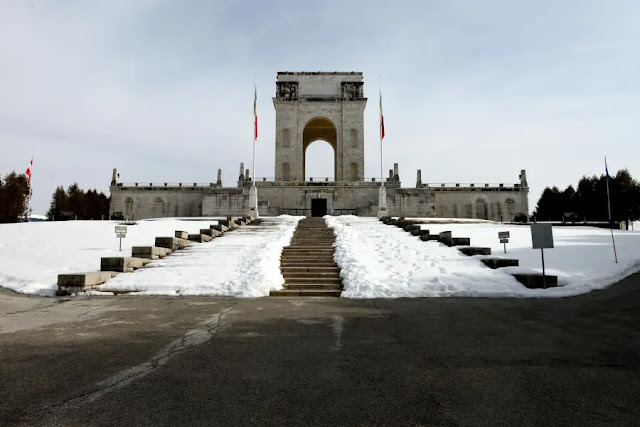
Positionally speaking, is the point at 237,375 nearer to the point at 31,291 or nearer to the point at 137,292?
the point at 137,292

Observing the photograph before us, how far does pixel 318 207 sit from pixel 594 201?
124 feet

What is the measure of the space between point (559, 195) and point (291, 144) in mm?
47552

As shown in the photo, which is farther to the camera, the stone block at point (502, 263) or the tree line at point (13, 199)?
the tree line at point (13, 199)

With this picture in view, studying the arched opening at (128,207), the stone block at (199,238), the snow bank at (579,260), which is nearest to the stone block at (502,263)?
the snow bank at (579,260)

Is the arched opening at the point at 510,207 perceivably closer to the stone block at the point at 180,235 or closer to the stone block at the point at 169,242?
the stone block at the point at 180,235

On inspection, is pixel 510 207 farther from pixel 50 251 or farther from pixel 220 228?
pixel 50 251

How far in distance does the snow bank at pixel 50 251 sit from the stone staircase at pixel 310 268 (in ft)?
20.5

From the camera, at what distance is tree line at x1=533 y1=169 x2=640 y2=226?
45094 mm

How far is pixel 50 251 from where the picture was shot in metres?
15.0

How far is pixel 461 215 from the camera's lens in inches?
1986

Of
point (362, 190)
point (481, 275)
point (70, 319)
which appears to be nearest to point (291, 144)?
point (362, 190)

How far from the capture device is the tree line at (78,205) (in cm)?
7569

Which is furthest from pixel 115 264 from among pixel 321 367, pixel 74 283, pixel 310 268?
pixel 321 367

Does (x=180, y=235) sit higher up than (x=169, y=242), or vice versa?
(x=180, y=235)
